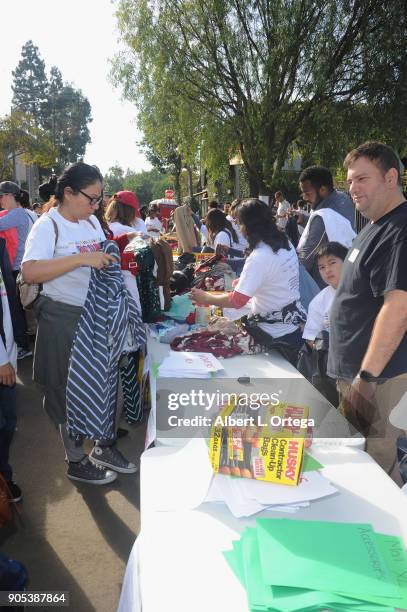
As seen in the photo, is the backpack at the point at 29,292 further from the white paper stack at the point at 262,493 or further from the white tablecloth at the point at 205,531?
the white paper stack at the point at 262,493

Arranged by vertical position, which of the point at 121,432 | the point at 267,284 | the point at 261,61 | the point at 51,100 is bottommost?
the point at 121,432

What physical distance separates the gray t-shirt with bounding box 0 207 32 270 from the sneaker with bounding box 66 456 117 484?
8.56ft

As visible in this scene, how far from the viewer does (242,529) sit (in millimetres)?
1151

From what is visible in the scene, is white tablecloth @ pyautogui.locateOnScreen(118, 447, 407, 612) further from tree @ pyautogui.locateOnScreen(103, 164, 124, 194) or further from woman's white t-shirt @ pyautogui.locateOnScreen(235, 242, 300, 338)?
tree @ pyautogui.locateOnScreen(103, 164, 124, 194)

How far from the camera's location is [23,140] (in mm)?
22312

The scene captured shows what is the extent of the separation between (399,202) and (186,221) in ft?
14.0

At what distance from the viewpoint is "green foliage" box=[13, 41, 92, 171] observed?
52688 millimetres

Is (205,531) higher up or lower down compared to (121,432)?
higher up

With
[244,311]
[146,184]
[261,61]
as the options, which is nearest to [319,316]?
[244,311]

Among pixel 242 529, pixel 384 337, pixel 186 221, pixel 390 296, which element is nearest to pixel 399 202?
pixel 390 296

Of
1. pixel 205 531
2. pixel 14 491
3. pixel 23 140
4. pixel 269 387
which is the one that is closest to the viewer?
pixel 205 531

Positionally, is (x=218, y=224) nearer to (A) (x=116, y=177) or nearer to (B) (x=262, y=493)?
(B) (x=262, y=493)

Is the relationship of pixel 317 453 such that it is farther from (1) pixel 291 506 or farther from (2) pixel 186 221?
(2) pixel 186 221

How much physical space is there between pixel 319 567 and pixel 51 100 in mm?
60052
